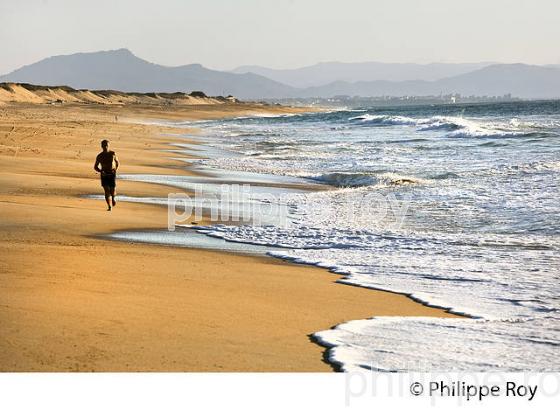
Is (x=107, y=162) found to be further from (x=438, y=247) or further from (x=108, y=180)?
(x=438, y=247)

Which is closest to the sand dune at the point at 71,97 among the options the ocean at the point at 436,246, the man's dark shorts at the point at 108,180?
the ocean at the point at 436,246

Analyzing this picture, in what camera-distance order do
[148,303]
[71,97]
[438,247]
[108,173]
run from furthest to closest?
[71,97]
[108,173]
[438,247]
[148,303]

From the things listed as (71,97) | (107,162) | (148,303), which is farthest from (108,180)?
(71,97)

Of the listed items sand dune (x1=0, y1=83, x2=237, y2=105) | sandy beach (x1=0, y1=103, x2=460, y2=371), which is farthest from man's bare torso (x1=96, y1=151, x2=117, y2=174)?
sand dune (x1=0, y1=83, x2=237, y2=105)

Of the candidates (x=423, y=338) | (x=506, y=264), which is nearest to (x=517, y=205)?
(x=506, y=264)

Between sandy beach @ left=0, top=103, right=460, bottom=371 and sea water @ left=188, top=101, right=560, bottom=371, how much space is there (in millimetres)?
348

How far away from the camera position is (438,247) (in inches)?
436

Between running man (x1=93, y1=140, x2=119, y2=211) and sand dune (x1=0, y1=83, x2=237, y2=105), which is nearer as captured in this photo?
running man (x1=93, y1=140, x2=119, y2=211)

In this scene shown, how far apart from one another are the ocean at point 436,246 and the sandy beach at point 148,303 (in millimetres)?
404

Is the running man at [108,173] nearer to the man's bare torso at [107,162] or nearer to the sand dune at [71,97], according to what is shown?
the man's bare torso at [107,162]

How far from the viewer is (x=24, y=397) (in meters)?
5.17

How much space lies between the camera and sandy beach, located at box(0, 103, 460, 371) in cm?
570

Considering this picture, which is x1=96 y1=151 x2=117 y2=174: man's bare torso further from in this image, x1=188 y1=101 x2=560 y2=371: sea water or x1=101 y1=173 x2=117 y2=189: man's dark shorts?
x1=188 y1=101 x2=560 y2=371: sea water

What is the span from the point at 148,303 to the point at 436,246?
17.3 ft
